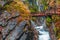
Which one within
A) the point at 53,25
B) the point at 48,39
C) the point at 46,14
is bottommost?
the point at 48,39

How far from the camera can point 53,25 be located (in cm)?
2842

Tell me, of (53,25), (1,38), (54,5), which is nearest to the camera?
(1,38)

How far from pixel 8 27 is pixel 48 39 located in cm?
685

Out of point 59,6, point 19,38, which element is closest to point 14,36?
point 19,38

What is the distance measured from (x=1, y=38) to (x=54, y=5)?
10.2 meters

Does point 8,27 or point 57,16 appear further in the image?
point 57,16

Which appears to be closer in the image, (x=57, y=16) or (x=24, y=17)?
(x=24, y=17)

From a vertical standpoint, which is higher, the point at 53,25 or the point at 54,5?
the point at 54,5

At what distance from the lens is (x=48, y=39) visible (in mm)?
29281

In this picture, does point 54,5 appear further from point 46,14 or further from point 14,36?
point 14,36

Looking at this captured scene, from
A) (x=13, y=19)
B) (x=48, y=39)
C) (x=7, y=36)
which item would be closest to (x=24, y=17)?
(x=13, y=19)

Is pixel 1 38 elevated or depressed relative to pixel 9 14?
depressed

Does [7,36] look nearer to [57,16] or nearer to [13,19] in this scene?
[13,19]

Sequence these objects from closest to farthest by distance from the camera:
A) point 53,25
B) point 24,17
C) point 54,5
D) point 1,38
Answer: point 1,38
point 24,17
point 53,25
point 54,5
